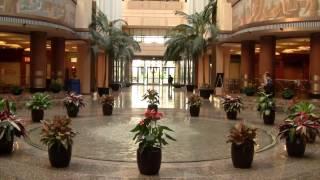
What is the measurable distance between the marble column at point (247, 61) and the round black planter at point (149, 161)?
23259mm

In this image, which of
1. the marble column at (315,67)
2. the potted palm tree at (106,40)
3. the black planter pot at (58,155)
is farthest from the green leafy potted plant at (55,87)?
the black planter pot at (58,155)

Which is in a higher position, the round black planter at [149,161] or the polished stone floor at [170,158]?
the round black planter at [149,161]

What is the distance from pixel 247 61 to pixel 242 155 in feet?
75.5

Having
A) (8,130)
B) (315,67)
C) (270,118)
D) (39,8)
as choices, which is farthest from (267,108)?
(39,8)

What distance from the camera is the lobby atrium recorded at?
8531mm

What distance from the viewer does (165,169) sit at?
8.62 metres

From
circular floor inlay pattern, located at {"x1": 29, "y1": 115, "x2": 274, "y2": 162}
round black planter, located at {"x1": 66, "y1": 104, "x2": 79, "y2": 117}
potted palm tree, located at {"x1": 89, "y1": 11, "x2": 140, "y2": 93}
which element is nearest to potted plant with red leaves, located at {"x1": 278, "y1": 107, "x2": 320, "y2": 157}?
circular floor inlay pattern, located at {"x1": 29, "y1": 115, "x2": 274, "y2": 162}

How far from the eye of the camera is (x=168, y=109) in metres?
22.1

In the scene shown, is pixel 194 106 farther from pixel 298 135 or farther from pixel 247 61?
pixel 247 61

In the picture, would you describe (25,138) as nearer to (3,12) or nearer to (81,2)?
(3,12)

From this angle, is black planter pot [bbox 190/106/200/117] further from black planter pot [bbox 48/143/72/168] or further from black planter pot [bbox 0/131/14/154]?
black planter pot [bbox 48/143/72/168]

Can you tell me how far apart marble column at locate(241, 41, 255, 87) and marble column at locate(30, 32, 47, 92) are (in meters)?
13.3

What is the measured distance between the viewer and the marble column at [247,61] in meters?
30.9

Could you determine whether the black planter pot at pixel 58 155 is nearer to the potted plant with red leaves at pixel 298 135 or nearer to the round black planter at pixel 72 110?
the potted plant with red leaves at pixel 298 135
